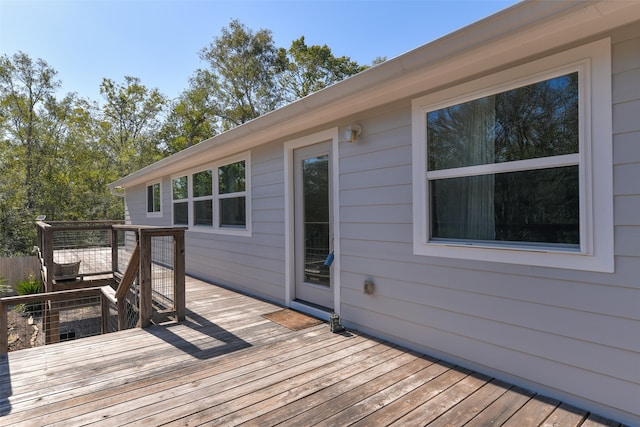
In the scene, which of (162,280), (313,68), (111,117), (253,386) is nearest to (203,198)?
(162,280)

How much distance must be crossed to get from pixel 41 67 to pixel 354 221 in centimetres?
1975

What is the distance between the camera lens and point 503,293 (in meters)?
2.31

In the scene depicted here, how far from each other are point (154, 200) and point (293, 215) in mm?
6068

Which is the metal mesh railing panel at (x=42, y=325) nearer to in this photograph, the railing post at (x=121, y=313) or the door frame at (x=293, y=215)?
the railing post at (x=121, y=313)

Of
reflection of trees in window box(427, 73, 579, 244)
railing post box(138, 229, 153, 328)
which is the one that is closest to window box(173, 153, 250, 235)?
railing post box(138, 229, 153, 328)

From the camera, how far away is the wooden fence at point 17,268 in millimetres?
10969

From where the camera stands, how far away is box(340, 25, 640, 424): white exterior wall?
1.84 meters

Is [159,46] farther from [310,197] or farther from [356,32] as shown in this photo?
[310,197]

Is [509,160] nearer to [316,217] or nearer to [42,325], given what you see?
[316,217]

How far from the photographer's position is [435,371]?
2457mm

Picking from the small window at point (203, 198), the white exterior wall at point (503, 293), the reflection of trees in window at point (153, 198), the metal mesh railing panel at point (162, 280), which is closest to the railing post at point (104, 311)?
the metal mesh railing panel at point (162, 280)

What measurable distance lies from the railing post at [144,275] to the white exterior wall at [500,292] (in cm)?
154

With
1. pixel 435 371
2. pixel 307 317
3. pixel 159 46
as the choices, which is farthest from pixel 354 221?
pixel 159 46

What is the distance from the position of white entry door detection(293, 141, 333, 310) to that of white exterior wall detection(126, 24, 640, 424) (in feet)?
0.97
